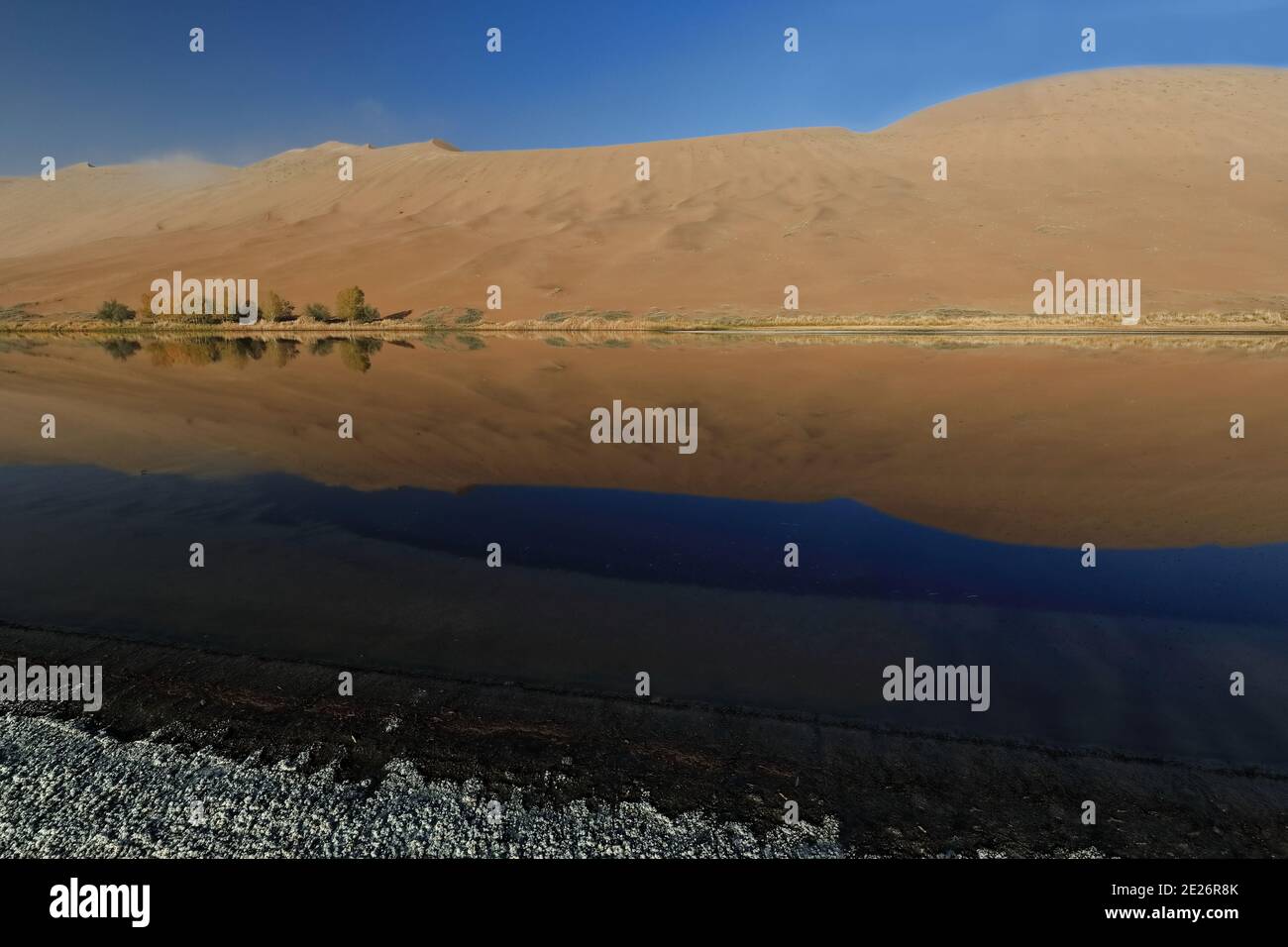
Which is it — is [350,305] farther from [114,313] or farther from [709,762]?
[709,762]

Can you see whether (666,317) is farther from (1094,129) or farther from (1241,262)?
(1094,129)

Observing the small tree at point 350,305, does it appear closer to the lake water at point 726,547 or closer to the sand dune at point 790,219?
the sand dune at point 790,219

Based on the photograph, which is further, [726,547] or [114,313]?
[114,313]

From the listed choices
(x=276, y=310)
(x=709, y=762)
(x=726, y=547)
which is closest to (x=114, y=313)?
(x=276, y=310)

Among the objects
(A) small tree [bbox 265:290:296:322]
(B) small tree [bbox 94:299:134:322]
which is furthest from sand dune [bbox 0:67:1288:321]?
(B) small tree [bbox 94:299:134:322]

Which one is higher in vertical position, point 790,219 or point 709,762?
point 790,219

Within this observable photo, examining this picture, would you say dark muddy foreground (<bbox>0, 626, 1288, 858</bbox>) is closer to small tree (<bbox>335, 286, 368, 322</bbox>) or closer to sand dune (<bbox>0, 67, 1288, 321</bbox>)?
sand dune (<bbox>0, 67, 1288, 321</bbox>)

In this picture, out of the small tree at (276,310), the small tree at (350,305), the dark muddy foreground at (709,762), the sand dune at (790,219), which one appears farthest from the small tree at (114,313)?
the dark muddy foreground at (709,762)

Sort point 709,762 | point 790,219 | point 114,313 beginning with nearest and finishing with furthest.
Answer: point 709,762, point 114,313, point 790,219
